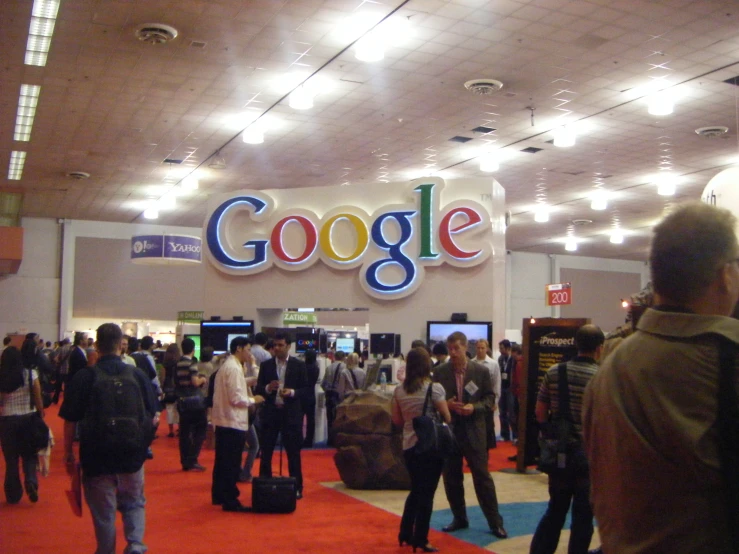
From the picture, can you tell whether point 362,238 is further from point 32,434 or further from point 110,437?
point 110,437

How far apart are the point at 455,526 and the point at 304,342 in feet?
20.2

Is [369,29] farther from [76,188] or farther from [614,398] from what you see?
[76,188]

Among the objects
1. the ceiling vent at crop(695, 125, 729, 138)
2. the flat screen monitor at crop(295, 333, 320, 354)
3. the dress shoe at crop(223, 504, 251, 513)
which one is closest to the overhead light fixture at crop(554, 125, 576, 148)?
the ceiling vent at crop(695, 125, 729, 138)

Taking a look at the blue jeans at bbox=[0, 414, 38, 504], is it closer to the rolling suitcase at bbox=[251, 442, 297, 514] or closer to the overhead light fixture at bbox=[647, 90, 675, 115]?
the rolling suitcase at bbox=[251, 442, 297, 514]

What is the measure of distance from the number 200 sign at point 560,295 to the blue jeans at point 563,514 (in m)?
13.4

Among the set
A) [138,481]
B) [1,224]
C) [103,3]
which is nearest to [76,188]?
[1,224]

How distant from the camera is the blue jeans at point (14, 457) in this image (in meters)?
7.02

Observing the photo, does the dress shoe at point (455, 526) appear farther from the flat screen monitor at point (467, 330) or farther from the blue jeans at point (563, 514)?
the flat screen monitor at point (467, 330)

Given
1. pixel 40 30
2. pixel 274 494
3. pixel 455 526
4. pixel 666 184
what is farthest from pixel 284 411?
pixel 666 184

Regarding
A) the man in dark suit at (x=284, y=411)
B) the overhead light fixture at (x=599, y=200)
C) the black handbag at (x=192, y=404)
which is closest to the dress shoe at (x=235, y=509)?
the man in dark suit at (x=284, y=411)

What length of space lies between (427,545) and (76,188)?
1604 centimetres

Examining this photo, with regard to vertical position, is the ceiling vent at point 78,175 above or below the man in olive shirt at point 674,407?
above

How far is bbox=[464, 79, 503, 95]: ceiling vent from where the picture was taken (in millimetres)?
11430

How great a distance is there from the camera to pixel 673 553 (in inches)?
53.4
